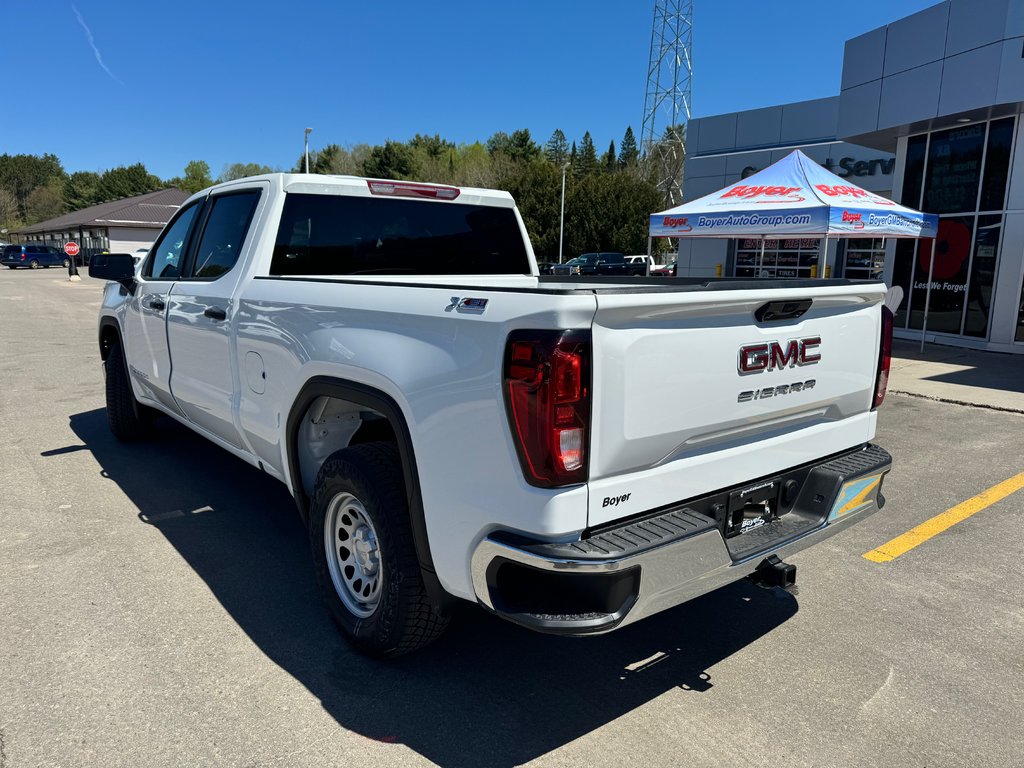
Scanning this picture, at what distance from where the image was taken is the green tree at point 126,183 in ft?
320

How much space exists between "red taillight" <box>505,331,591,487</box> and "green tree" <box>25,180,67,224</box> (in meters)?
122

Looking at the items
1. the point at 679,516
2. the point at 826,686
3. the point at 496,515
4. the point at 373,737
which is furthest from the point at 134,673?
the point at 826,686

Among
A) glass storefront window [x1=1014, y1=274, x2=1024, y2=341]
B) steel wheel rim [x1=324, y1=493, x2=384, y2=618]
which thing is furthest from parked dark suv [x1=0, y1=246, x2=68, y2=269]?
steel wheel rim [x1=324, y1=493, x2=384, y2=618]

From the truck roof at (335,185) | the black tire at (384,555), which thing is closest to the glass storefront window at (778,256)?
the truck roof at (335,185)

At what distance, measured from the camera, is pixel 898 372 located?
10.6m

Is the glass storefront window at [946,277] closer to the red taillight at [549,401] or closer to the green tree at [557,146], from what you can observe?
the red taillight at [549,401]

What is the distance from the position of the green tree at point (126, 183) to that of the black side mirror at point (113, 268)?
10410 centimetres

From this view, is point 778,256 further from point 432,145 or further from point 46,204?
point 46,204

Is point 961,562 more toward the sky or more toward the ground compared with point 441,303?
more toward the ground

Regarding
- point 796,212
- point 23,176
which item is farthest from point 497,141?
point 796,212

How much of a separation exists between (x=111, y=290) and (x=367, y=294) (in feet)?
14.3

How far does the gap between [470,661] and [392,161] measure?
7987cm

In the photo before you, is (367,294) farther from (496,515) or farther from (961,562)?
(961,562)

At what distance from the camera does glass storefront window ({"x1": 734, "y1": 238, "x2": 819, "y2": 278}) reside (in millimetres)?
22319
